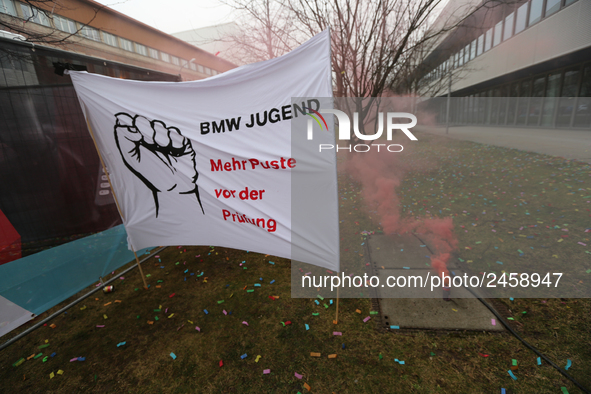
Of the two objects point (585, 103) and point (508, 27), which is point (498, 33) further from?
point (585, 103)

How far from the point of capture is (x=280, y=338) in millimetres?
3146

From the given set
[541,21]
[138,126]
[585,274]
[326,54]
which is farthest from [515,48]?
[138,126]

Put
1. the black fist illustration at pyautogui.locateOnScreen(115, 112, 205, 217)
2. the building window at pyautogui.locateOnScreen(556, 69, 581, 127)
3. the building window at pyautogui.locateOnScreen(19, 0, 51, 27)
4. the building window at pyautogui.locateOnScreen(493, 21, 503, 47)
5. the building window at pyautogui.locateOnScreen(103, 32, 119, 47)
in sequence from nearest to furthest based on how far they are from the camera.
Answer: the black fist illustration at pyautogui.locateOnScreen(115, 112, 205, 217) → the building window at pyautogui.locateOnScreen(19, 0, 51, 27) → the building window at pyautogui.locateOnScreen(556, 69, 581, 127) → the building window at pyautogui.locateOnScreen(493, 21, 503, 47) → the building window at pyautogui.locateOnScreen(103, 32, 119, 47)

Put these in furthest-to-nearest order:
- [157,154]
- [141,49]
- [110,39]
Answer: [141,49]
[110,39]
[157,154]

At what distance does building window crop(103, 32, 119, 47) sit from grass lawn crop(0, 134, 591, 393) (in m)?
34.5

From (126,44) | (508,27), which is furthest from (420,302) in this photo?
(126,44)

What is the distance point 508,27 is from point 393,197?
68.4 ft

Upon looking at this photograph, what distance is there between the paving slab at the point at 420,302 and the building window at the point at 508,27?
2302 cm

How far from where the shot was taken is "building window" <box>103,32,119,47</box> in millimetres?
27812

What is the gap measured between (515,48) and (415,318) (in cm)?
2349

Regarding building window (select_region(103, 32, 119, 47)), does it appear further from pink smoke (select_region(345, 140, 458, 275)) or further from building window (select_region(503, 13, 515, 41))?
building window (select_region(503, 13, 515, 41))

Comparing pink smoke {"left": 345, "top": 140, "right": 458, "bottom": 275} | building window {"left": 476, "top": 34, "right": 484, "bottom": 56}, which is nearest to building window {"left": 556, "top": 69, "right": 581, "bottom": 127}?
building window {"left": 476, "top": 34, "right": 484, "bottom": 56}

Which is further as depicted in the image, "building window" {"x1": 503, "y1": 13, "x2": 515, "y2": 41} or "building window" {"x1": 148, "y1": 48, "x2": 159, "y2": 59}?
"building window" {"x1": 148, "y1": 48, "x2": 159, "y2": 59}

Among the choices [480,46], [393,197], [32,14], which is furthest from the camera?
[480,46]
